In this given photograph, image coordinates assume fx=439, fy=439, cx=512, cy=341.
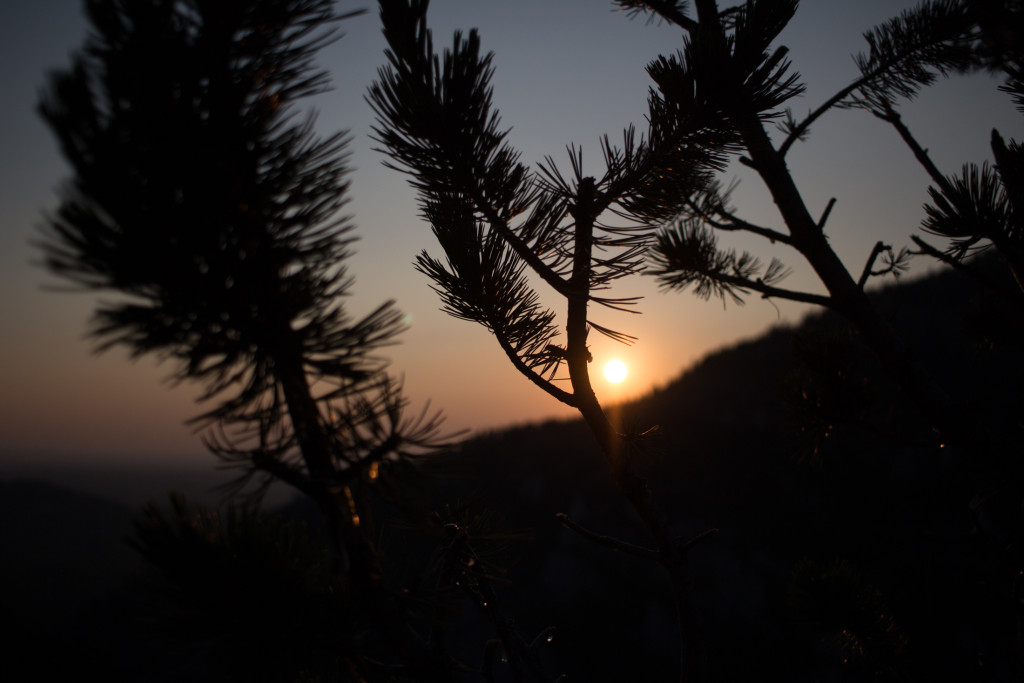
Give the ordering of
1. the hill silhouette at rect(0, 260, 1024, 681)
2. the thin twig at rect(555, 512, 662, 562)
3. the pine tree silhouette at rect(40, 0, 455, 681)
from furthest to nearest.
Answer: the hill silhouette at rect(0, 260, 1024, 681)
the thin twig at rect(555, 512, 662, 562)
the pine tree silhouette at rect(40, 0, 455, 681)

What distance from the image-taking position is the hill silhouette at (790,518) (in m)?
1.93

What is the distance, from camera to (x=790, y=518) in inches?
186

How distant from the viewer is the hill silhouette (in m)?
1.93

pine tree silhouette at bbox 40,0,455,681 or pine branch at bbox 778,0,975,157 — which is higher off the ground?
pine branch at bbox 778,0,975,157

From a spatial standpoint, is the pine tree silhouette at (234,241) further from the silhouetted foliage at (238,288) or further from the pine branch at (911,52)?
the pine branch at (911,52)

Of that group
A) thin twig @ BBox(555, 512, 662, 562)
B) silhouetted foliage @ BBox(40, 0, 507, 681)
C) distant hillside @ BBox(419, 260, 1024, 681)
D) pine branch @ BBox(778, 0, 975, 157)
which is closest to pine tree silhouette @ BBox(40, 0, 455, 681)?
silhouetted foliage @ BBox(40, 0, 507, 681)

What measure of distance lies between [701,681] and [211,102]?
143 centimetres

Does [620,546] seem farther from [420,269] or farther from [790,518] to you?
[790,518]

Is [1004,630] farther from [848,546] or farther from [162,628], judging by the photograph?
[162,628]

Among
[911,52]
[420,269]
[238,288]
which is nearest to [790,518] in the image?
[911,52]

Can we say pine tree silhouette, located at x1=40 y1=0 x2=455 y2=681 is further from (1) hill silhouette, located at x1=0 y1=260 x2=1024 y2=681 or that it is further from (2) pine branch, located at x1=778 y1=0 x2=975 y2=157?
(2) pine branch, located at x1=778 y1=0 x2=975 y2=157

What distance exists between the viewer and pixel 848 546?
4.21m

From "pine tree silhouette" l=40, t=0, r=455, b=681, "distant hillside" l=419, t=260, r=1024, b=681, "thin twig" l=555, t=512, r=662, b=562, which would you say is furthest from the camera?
"distant hillside" l=419, t=260, r=1024, b=681

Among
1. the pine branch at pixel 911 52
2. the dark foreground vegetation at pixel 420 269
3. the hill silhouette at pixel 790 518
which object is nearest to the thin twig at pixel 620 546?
the dark foreground vegetation at pixel 420 269
